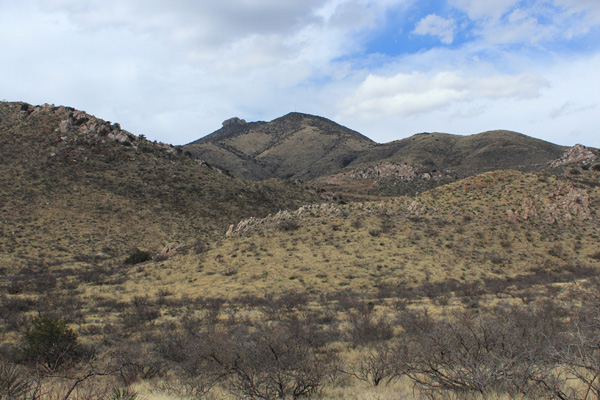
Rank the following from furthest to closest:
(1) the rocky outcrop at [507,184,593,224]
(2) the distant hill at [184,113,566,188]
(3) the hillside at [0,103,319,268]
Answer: (2) the distant hill at [184,113,566,188]
(3) the hillside at [0,103,319,268]
(1) the rocky outcrop at [507,184,593,224]

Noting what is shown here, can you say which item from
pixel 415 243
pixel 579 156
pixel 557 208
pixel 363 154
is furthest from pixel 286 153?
pixel 415 243

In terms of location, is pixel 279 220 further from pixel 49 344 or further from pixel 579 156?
pixel 579 156

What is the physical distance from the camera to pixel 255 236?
3058 centimetres

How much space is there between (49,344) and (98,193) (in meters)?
40.8

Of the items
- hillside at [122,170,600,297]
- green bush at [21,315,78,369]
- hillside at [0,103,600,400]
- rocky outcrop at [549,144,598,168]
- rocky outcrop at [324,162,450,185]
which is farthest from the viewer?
rocky outcrop at [324,162,450,185]

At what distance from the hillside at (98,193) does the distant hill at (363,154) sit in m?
61.9

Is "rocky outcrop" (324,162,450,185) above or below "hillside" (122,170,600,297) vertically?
above

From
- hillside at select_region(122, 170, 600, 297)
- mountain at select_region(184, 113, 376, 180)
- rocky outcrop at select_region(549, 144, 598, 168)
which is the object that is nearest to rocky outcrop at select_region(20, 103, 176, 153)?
hillside at select_region(122, 170, 600, 297)

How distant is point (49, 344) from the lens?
10000mm

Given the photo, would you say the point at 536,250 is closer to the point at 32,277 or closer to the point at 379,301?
the point at 379,301

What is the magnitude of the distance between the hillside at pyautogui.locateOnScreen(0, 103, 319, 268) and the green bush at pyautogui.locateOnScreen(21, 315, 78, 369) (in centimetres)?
2337

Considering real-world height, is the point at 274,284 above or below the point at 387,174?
below

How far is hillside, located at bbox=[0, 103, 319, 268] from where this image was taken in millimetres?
35750

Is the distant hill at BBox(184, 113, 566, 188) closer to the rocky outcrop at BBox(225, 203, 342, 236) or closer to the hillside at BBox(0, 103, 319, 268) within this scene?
the hillside at BBox(0, 103, 319, 268)
